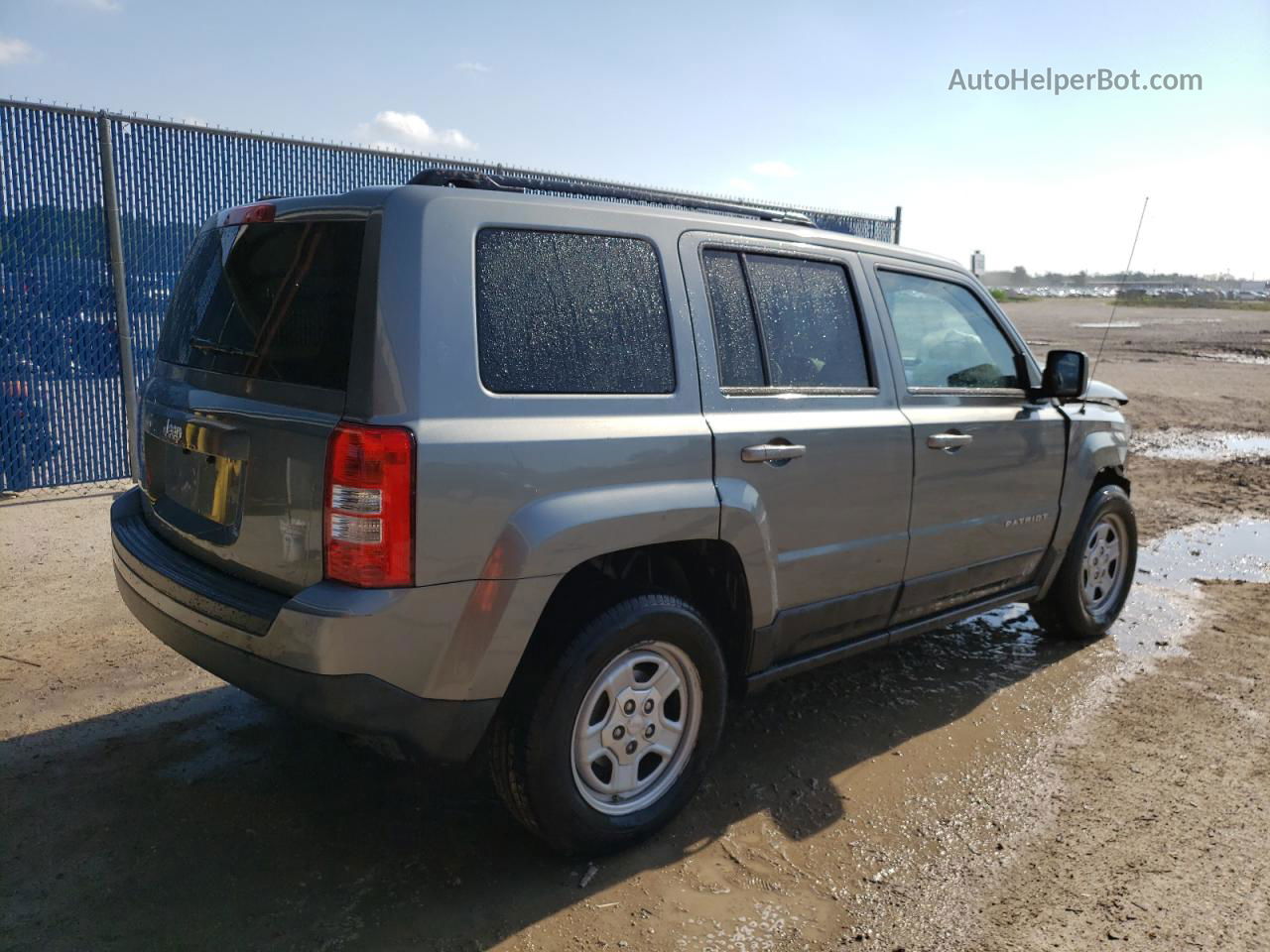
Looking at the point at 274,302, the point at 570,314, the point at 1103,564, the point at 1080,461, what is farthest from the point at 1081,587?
the point at 274,302

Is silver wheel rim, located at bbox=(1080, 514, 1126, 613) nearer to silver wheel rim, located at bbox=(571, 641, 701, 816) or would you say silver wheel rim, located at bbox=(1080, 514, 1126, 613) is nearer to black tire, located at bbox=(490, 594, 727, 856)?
silver wheel rim, located at bbox=(571, 641, 701, 816)

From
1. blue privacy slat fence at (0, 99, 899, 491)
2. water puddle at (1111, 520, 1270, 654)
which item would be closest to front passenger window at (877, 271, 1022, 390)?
water puddle at (1111, 520, 1270, 654)

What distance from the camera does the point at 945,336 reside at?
4.36 m

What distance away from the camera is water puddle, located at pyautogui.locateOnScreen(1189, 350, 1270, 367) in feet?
73.9

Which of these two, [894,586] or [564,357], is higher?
[564,357]

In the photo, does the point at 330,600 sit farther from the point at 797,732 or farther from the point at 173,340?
the point at 797,732

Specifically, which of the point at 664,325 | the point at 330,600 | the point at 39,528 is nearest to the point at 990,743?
the point at 664,325

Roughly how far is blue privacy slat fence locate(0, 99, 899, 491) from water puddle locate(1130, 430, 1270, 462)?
8.96 meters

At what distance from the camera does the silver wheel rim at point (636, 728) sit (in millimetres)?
3016

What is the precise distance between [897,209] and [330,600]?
11017 millimetres

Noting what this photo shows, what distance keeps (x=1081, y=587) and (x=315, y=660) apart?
4.07 m

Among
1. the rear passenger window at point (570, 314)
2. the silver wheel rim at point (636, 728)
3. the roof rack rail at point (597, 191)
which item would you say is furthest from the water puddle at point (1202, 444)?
the rear passenger window at point (570, 314)

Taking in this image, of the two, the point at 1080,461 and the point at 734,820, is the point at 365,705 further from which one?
the point at 1080,461

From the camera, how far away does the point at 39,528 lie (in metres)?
6.37
